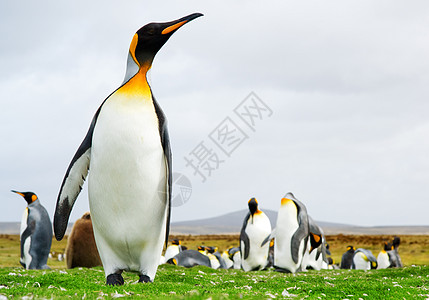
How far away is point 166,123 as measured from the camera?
5.59 metres

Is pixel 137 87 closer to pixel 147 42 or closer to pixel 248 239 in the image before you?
pixel 147 42

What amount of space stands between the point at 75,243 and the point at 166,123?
25.2 feet

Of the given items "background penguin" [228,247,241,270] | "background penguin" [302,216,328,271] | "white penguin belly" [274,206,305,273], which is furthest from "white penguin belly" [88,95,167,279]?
"background penguin" [228,247,241,270]

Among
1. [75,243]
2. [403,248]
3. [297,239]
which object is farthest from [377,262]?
[403,248]

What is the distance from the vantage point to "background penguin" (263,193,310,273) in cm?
1200

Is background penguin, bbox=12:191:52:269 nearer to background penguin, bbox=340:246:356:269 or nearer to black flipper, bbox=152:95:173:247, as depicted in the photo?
Result: black flipper, bbox=152:95:173:247

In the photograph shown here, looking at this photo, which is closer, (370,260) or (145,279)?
(145,279)

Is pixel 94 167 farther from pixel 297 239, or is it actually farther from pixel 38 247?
pixel 38 247

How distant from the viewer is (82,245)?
11938 mm

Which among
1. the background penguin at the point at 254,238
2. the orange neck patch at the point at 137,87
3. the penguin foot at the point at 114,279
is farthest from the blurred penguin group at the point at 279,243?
the orange neck patch at the point at 137,87

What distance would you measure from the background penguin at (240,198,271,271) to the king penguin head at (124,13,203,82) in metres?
9.18

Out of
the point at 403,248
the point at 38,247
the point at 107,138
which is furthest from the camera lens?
the point at 403,248

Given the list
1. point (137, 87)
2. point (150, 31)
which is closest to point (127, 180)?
point (137, 87)

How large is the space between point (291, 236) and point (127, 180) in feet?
25.8
